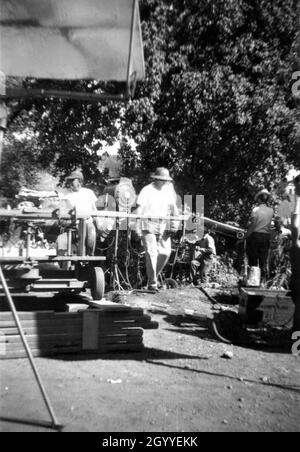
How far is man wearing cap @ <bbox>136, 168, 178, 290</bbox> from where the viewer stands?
7.61 meters

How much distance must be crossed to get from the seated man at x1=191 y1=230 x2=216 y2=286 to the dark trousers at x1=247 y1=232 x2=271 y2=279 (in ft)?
4.09

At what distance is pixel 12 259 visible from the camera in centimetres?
564

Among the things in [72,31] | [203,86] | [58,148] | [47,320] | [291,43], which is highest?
[291,43]

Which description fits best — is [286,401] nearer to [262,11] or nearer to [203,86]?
[203,86]

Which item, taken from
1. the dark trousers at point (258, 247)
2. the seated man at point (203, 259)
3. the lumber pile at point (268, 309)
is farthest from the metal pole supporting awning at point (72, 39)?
the seated man at point (203, 259)

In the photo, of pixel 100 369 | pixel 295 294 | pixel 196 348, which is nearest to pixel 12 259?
pixel 100 369

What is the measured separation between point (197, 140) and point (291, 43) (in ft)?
10.9

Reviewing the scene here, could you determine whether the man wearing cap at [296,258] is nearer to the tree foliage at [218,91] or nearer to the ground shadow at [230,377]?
the ground shadow at [230,377]

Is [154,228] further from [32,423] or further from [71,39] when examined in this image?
[32,423]

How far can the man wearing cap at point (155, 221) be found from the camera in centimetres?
761

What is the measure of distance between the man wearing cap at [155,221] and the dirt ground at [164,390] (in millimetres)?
2408

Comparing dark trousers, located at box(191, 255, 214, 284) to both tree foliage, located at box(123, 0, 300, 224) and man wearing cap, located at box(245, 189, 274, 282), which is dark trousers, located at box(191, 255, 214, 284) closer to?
Result: man wearing cap, located at box(245, 189, 274, 282)

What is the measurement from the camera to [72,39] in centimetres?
379

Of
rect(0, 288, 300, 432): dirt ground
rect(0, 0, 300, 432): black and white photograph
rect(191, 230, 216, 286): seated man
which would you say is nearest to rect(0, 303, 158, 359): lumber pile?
rect(0, 0, 300, 432): black and white photograph
